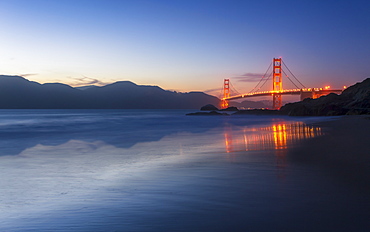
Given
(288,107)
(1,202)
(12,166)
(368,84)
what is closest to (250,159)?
(1,202)

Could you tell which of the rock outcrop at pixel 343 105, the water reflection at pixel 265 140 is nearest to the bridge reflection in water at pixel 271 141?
the water reflection at pixel 265 140

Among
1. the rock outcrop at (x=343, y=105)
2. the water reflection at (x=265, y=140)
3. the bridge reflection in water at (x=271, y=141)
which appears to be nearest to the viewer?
the bridge reflection in water at (x=271, y=141)

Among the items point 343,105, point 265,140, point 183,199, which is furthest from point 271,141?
point 343,105

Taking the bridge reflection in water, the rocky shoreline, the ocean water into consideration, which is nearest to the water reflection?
the bridge reflection in water

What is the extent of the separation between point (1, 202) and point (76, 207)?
105 centimetres

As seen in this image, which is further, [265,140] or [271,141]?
[265,140]

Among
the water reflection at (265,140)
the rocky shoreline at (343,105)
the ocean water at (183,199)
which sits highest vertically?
the rocky shoreline at (343,105)

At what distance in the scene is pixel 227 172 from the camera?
493 cm

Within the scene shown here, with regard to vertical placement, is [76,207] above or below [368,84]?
below

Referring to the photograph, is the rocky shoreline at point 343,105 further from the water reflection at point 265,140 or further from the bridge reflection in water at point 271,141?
the bridge reflection in water at point 271,141

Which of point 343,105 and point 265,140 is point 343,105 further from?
point 265,140

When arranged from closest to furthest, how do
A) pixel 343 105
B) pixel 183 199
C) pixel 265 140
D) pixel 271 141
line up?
pixel 183 199
pixel 271 141
pixel 265 140
pixel 343 105

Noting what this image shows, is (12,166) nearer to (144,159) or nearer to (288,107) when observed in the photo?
(144,159)

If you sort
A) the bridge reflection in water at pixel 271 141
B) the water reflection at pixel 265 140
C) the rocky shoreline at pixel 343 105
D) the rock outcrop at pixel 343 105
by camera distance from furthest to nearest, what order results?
the rock outcrop at pixel 343 105 < the rocky shoreline at pixel 343 105 < the water reflection at pixel 265 140 < the bridge reflection in water at pixel 271 141
